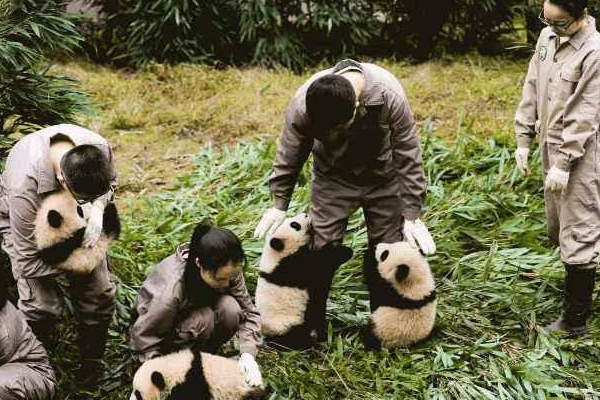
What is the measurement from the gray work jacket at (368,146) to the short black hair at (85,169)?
40.8 inches

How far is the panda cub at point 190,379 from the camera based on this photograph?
11.3 feet

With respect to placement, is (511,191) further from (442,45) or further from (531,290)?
(442,45)

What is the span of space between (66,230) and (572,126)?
2.56 m

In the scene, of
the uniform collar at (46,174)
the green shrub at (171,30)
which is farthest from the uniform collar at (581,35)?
the green shrub at (171,30)

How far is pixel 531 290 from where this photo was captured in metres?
4.86

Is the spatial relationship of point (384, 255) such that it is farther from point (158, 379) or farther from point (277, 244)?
point (158, 379)

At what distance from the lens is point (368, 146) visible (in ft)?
13.3

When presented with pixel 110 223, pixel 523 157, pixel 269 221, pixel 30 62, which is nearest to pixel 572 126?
pixel 523 157

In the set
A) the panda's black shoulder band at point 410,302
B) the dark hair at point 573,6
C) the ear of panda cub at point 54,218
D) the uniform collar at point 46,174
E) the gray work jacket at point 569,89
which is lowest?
the panda's black shoulder band at point 410,302

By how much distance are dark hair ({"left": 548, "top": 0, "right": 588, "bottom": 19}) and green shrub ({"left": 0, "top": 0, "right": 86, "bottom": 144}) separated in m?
2.74

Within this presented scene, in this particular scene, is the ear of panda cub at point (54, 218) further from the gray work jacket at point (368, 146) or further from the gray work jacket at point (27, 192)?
the gray work jacket at point (368, 146)

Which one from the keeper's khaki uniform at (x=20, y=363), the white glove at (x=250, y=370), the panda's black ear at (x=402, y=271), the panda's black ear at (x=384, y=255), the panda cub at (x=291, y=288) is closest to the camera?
the keeper's khaki uniform at (x=20, y=363)

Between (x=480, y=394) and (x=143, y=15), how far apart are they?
244 inches

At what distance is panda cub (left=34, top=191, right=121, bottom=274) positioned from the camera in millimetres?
3475
